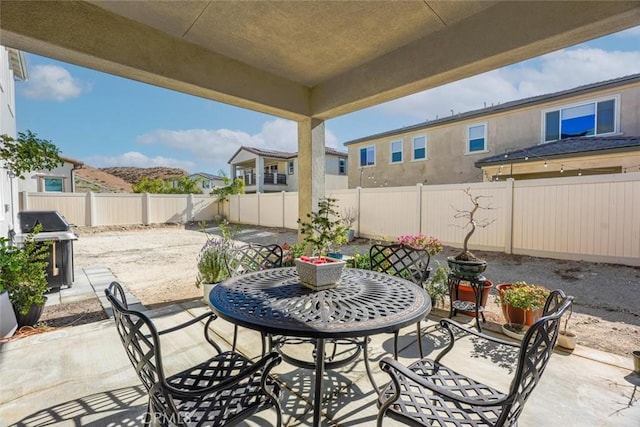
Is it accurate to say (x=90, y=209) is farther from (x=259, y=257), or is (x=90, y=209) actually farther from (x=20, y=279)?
(x=259, y=257)

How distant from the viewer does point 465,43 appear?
2.66 m

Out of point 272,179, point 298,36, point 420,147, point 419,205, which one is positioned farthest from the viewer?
point 272,179

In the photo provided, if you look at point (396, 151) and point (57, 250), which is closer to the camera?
point (57, 250)

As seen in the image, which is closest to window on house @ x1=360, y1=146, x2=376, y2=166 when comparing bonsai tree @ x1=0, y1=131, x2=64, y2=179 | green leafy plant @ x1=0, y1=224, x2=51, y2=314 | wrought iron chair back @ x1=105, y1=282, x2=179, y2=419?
bonsai tree @ x1=0, y1=131, x2=64, y2=179

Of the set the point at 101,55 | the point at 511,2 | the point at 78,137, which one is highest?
the point at 78,137

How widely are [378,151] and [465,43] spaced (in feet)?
42.8

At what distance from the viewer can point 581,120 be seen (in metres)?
9.93

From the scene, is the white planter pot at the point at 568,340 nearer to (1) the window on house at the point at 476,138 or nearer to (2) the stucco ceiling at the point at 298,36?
(2) the stucco ceiling at the point at 298,36

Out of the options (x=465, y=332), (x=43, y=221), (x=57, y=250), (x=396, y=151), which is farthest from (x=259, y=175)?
(x=465, y=332)

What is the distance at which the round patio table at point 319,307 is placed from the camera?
4.58 ft

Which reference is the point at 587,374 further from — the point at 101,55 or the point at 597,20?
the point at 101,55

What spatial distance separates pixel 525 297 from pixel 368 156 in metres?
13.8

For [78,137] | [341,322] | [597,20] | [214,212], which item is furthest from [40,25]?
[78,137]

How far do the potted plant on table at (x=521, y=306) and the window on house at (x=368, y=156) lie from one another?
13.2m
